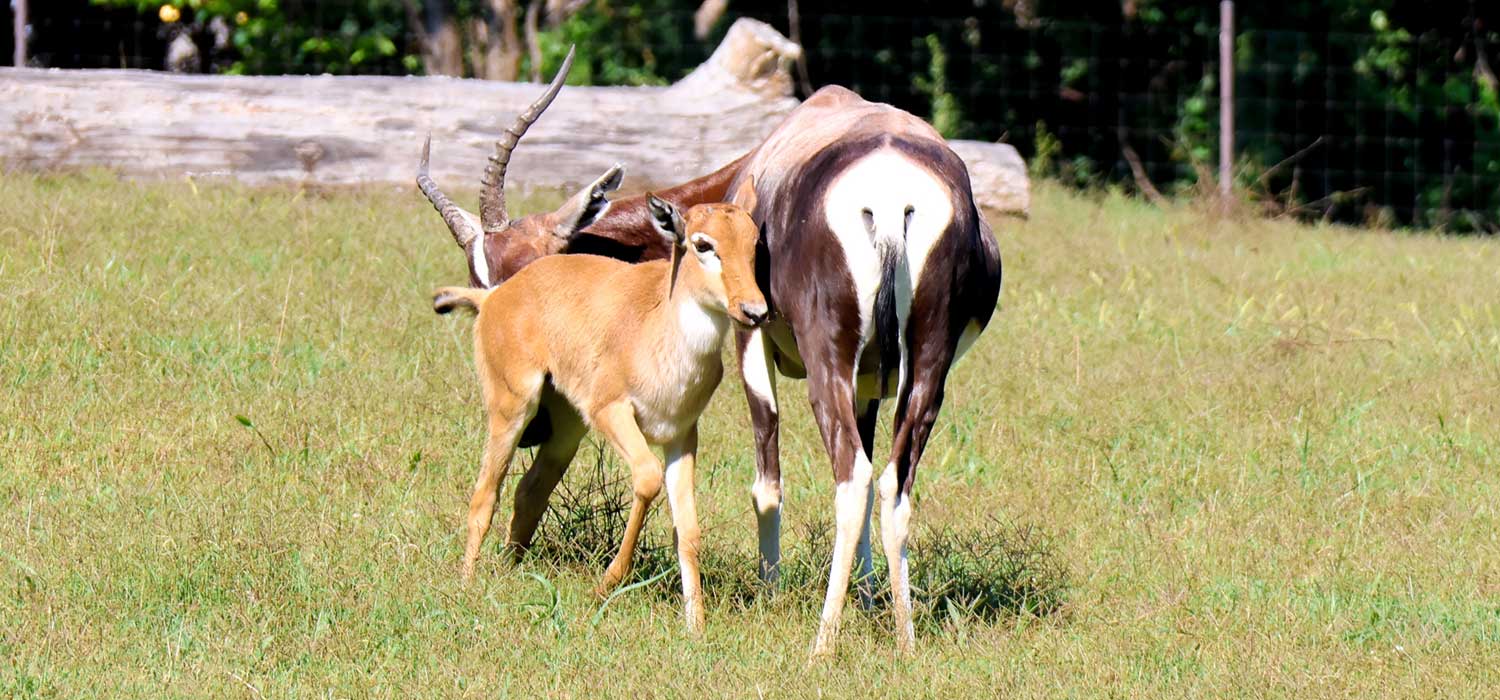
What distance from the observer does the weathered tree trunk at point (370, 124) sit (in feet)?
38.8

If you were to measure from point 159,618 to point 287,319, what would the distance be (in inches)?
152

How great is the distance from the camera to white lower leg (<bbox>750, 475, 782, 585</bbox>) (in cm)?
624

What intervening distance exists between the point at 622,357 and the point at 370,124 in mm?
6589

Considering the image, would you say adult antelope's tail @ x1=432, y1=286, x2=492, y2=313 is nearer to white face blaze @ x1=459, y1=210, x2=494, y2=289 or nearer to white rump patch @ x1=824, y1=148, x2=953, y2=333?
white face blaze @ x1=459, y1=210, x2=494, y2=289

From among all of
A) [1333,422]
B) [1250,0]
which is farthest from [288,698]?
[1250,0]

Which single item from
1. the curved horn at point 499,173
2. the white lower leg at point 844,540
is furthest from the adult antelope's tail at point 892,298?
the curved horn at point 499,173

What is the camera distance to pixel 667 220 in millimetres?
5945

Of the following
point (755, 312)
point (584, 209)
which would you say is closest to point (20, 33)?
point (584, 209)

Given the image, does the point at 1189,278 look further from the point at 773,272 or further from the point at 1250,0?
the point at 1250,0

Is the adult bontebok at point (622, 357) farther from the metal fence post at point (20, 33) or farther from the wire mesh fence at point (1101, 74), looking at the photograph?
the wire mesh fence at point (1101, 74)

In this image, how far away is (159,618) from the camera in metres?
5.69

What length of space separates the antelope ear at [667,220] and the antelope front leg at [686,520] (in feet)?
2.14

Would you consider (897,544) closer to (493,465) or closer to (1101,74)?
(493,465)

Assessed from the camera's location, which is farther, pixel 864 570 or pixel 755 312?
pixel 864 570
